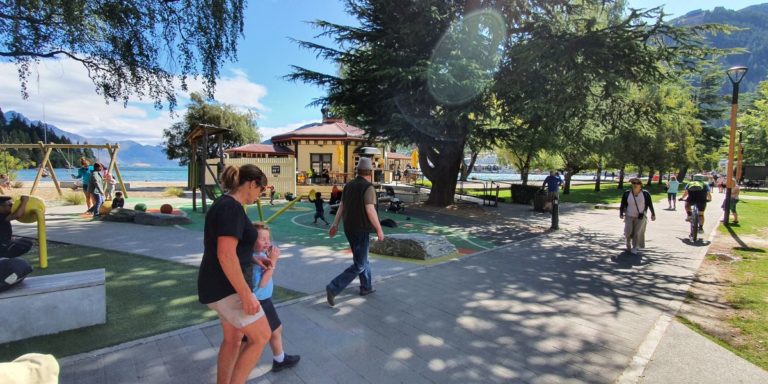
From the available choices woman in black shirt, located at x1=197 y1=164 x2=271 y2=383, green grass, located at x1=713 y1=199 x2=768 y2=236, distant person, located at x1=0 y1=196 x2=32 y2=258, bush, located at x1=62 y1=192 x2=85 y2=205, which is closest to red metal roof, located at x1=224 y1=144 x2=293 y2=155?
bush, located at x1=62 y1=192 x2=85 y2=205

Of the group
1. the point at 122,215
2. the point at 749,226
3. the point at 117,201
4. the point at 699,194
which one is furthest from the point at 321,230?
the point at 749,226

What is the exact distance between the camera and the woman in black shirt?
2.30 metres

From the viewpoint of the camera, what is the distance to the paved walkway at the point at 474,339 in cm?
319

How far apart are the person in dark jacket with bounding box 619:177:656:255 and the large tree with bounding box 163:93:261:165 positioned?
99.7ft

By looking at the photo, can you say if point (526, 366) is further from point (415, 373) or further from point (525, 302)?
point (525, 302)

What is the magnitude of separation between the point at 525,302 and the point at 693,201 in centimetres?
876

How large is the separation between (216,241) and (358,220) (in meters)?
2.45

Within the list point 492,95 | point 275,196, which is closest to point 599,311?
point 492,95

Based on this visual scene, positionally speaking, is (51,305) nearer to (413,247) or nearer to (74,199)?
(413,247)

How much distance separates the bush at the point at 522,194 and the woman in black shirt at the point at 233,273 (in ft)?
60.4

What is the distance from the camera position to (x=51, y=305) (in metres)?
3.61

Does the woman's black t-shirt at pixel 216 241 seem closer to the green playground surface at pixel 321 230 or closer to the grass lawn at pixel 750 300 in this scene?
the grass lawn at pixel 750 300

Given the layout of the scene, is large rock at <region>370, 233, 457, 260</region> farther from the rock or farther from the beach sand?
the beach sand

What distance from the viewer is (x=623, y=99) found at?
12.6 metres
